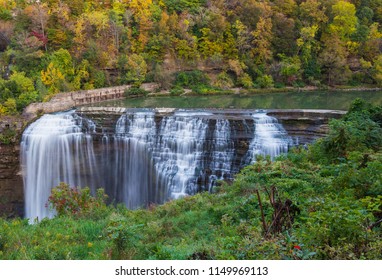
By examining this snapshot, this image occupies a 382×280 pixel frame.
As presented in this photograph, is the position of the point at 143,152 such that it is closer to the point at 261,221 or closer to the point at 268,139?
the point at 268,139

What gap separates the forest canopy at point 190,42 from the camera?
2519 cm

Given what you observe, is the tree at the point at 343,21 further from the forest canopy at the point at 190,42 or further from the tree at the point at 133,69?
the tree at the point at 133,69

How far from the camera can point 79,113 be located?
56.1 feet

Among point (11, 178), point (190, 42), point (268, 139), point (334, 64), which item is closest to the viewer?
point (268, 139)

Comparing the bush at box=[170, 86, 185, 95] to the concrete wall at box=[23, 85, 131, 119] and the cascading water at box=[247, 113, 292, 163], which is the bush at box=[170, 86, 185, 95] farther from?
the cascading water at box=[247, 113, 292, 163]

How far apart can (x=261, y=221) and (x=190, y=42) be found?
24874 millimetres

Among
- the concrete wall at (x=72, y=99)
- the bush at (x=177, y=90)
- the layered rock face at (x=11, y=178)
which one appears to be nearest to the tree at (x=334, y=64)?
the bush at (x=177, y=90)

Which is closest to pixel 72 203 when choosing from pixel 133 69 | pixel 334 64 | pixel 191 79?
pixel 133 69

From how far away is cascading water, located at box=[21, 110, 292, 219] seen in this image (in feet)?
49.0

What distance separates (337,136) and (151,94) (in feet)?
60.1

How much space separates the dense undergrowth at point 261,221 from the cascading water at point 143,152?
399cm

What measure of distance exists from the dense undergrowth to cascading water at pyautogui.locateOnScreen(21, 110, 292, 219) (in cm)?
399

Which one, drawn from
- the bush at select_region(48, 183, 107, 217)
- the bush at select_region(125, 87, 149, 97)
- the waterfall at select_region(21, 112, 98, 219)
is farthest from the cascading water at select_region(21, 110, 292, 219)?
the bush at select_region(125, 87, 149, 97)

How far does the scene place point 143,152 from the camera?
1583 cm
